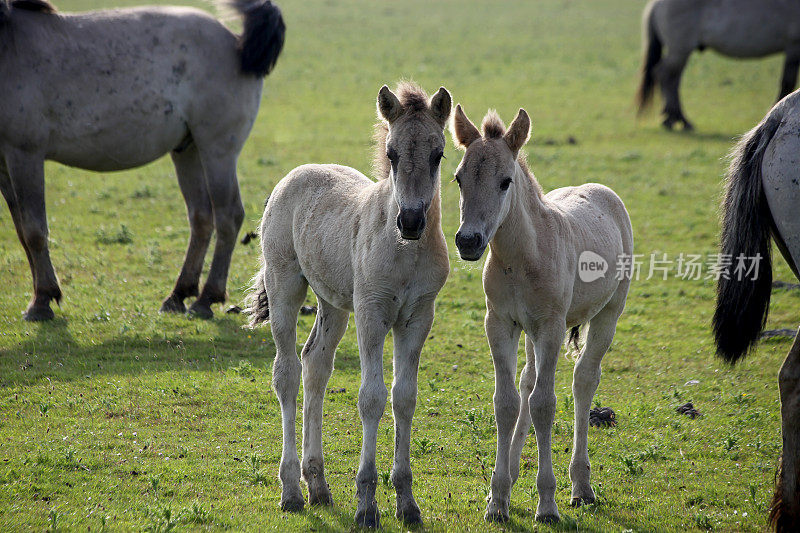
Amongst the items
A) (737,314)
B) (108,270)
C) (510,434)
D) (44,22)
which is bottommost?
(108,270)

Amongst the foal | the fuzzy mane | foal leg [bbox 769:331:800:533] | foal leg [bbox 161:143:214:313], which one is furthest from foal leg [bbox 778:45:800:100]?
the fuzzy mane

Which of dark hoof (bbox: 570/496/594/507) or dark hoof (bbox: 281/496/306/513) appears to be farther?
dark hoof (bbox: 570/496/594/507)

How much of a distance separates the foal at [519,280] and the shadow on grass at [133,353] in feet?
11.4

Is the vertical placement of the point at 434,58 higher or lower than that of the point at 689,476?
higher

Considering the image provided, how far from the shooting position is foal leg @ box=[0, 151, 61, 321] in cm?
962

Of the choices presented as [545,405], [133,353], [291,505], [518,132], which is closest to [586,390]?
[545,405]

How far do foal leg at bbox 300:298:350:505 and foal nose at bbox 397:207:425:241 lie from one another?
1529mm

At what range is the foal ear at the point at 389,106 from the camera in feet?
18.0

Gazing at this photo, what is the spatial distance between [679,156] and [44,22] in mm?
14055

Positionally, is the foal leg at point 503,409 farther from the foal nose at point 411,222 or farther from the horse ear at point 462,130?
the horse ear at point 462,130

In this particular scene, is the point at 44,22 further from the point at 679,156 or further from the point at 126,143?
the point at 679,156

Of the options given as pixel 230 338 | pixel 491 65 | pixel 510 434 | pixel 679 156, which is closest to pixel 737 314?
pixel 510 434

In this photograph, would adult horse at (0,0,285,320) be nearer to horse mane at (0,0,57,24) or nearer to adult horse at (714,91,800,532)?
horse mane at (0,0,57,24)

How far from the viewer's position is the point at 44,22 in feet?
33.0
